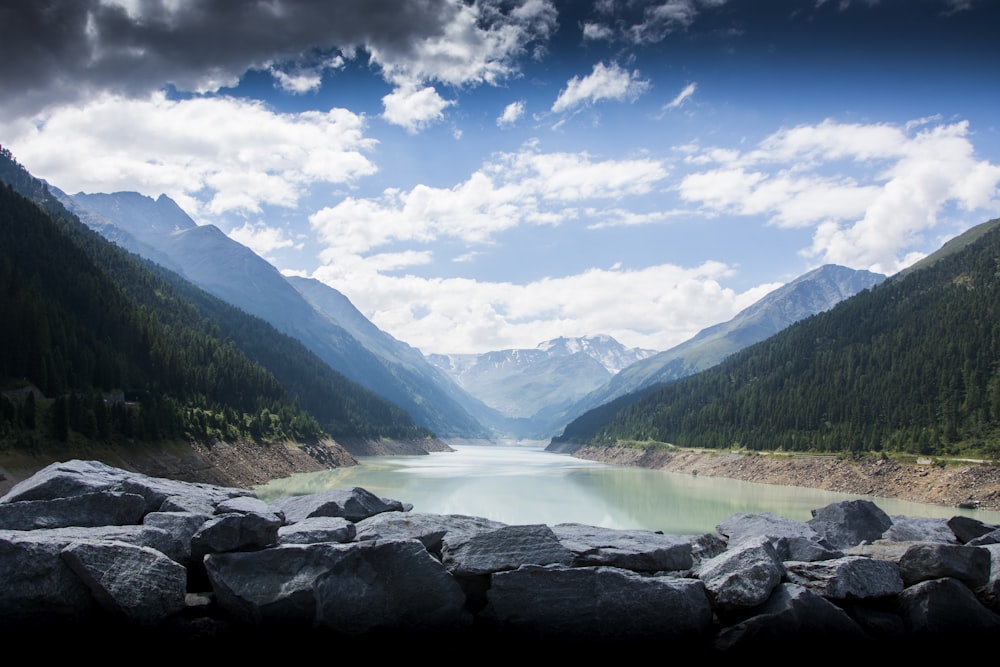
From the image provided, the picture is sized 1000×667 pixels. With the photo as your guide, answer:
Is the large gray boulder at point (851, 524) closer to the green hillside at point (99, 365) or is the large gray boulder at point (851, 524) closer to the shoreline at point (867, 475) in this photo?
the shoreline at point (867, 475)

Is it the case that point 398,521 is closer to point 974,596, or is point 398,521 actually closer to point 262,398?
point 974,596

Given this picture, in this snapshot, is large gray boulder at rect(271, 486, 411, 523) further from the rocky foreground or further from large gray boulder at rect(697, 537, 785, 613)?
large gray boulder at rect(697, 537, 785, 613)

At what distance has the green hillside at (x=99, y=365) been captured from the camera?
53.0m

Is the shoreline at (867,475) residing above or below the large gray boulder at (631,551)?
below

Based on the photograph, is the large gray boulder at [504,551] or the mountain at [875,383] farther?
the mountain at [875,383]

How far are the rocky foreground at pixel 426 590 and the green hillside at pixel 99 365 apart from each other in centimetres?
3967

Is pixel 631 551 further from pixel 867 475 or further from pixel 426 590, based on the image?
pixel 867 475

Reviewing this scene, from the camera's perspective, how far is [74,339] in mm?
69188

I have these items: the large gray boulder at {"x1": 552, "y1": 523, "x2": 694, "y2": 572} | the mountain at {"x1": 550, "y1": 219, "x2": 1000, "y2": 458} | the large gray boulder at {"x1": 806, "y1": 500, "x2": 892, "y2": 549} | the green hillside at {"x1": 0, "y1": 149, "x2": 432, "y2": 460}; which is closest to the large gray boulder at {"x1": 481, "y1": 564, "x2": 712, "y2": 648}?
the large gray boulder at {"x1": 552, "y1": 523, "x2": 694, "y2": 572}

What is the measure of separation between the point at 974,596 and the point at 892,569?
5.11 ft

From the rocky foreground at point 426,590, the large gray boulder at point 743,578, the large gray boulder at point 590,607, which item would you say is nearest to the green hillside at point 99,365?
the rocky foreground at point 426,590

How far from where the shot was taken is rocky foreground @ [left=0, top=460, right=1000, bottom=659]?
10.5 metres

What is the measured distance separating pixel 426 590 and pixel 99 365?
2764 inches

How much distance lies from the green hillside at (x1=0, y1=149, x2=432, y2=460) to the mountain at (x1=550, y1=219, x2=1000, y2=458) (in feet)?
246
